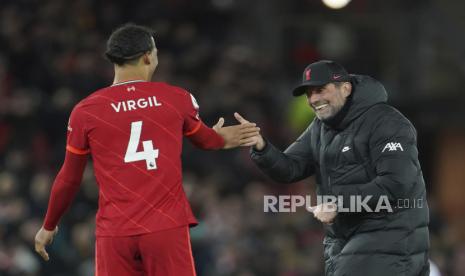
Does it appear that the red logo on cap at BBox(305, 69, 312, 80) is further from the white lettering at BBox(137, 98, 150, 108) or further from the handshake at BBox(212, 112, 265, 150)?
the white lettering at BBox(137, 98, 150, 108)

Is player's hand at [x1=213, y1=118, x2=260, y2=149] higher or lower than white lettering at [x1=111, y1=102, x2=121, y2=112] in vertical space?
lower

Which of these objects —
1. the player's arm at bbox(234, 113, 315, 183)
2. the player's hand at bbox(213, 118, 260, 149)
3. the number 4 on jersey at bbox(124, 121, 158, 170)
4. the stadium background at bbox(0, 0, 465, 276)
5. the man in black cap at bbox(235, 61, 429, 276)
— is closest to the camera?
the number 4 on jersey at bbox(124, 121, 158, 170)

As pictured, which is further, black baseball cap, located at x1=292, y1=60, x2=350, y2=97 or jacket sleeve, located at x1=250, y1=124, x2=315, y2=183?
jacket sleeve, located at x1=250, y1=124, x2=315, y2=183

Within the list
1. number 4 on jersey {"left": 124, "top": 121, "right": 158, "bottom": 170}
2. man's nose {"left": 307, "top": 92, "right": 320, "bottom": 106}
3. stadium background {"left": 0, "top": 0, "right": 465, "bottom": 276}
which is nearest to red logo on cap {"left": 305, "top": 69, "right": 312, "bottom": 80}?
man's nose {"left": 307, "top": 92, "right": 320, "bottom": 106}

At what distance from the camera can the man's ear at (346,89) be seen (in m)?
6.86

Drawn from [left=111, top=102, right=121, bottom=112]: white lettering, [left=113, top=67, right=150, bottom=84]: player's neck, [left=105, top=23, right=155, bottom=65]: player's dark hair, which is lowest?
[left=111, top=102, right=121, bottom=112]: white lettering

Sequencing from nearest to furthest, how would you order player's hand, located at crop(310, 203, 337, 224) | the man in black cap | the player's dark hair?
1. the player's dark hair
2. player's hand, located at crop(310, 203, 337, 224)
3. the man in black cap

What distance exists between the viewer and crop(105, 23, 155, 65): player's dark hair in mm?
6301

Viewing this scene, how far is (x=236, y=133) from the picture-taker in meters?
6.77

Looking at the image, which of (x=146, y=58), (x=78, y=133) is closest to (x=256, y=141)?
(x=146, y=58)

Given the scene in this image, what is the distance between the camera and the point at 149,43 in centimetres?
634

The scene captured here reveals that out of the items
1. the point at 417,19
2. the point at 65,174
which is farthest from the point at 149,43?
the point at 417,19

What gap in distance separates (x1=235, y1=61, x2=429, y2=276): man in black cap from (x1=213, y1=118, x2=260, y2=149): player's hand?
0.33ft

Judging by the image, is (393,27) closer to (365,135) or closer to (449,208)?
(449,208)
